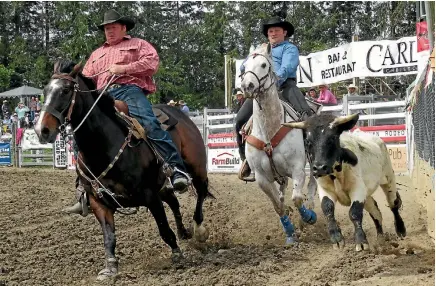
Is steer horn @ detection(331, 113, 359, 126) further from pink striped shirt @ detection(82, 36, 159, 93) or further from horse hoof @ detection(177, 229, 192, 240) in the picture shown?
horse hoof @ detection(177, 229, 192, 240)

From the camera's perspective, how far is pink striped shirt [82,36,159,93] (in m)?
6.68

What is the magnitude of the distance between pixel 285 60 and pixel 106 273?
3154 millimetres

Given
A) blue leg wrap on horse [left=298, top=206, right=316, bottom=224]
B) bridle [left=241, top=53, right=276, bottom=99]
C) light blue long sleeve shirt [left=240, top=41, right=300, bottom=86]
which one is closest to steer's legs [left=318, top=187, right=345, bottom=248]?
blue leg wrap on horse [left=298, top=206, right=316, bottom=224]

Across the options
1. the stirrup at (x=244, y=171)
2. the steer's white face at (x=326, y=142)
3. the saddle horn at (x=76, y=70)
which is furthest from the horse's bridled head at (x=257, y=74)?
the saddle horn at (x=76, y=70)

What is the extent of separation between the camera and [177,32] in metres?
47.9

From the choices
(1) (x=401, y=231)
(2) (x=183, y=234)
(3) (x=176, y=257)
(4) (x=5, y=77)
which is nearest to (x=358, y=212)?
(1) (x=401, y=231)

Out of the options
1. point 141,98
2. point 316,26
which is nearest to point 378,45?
point 141,98

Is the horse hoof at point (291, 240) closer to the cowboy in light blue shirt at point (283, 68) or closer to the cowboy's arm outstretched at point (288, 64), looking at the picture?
the cowboy in light blue shirt at point (283, 68)

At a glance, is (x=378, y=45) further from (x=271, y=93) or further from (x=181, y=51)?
(x=181, y=51)

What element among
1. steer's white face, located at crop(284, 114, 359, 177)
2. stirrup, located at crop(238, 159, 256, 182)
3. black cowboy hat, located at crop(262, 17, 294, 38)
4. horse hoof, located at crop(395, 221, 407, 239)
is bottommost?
horse hoof, located at crop(395, 221, 407, 239)

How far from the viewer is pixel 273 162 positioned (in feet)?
23.9

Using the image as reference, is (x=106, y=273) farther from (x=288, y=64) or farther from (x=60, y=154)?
(x=60, y=154)

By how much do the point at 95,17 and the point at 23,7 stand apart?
267 inches

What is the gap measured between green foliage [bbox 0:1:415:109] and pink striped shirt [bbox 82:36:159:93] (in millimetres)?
32258
